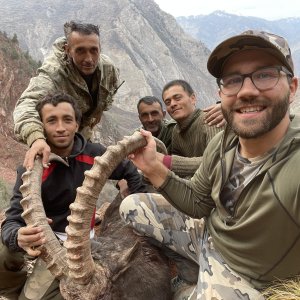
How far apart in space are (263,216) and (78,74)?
11.7 ft

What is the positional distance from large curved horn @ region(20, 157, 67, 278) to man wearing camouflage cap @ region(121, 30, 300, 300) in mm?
1114

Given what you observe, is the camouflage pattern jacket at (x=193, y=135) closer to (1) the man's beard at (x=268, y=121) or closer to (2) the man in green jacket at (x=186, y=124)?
(2) the man in green jacket at (x=186, y=124)

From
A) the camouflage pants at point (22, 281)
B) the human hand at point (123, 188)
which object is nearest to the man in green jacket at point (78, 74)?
the human hand at point (123, 188)

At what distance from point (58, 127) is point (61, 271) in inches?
61.5

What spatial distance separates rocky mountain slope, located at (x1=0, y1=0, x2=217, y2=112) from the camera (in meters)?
70.0

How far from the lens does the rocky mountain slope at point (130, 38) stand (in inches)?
2756

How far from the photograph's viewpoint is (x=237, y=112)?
334cm

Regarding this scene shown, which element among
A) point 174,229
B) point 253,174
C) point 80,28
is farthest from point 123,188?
point 253,174

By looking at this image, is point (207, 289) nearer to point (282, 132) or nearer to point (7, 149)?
point (282, 132)

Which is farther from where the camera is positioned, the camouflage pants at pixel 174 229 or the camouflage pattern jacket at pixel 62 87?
the camouflage pattern jacket at pixel 62 87

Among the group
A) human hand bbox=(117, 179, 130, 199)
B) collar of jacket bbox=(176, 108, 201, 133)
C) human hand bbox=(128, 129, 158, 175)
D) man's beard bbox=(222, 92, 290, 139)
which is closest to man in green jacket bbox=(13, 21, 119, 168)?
collar of jacket bbox=(176, 108, 201, 133)

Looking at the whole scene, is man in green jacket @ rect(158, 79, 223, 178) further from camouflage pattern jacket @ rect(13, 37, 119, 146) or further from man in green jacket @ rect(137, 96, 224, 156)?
camouflage pattern jacket @ rect(13, 37, 119, 146)

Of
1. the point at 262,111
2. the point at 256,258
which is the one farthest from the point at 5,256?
the point at 262,111

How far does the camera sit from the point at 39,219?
12.6 ft
